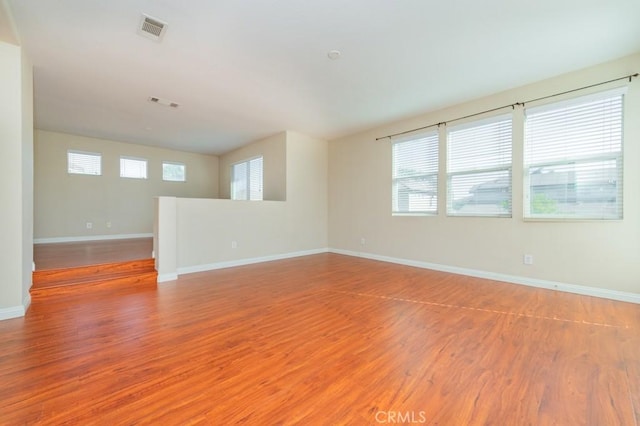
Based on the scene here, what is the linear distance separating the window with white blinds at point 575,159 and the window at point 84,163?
8.68 metres

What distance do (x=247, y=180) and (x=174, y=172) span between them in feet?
7.47

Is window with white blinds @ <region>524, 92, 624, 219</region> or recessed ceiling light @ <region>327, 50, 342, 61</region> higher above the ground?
recessed ceiling light @ <region>327, 50, 342, 61</region>

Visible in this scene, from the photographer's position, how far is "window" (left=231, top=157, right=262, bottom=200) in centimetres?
671

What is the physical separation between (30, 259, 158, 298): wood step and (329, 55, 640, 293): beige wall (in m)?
3.88

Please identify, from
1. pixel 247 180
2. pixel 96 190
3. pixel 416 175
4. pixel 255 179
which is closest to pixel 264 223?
pixel 255 179

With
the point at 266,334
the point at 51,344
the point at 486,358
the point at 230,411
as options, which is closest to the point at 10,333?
the point at 51,344

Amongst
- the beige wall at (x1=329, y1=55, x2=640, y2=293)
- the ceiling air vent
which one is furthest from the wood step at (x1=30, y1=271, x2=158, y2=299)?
the beige wall at (x1=329, y1=55, x2=640, y2=293)

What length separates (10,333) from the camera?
2217 millimetres

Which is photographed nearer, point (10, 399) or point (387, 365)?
point (10, 399)

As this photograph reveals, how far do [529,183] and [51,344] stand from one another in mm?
5343

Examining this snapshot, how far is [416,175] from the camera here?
4.84 metres

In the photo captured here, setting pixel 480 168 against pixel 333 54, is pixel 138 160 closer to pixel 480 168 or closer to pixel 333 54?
pixel 333 54

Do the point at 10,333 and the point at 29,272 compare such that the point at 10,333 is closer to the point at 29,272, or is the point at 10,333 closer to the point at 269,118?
the point at 29,272

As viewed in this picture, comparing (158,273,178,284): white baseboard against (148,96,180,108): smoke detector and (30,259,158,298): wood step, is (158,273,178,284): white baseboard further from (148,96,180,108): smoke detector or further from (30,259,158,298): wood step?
(148,96,180,108): smoke detector
